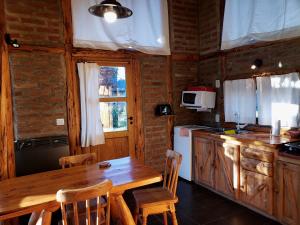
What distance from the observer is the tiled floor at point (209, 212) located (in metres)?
2.81

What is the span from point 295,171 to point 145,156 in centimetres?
241

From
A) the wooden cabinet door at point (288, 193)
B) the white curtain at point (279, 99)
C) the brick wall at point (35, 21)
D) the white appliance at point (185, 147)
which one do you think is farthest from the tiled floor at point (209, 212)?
the brick wall at point (35, 21)

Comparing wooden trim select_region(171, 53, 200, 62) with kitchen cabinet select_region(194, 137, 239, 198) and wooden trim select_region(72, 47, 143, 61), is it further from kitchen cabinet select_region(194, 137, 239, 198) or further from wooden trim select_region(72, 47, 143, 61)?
kitchen cabinet select_region(194, 137, 239, 198)

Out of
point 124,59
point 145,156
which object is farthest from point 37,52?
point 145,156

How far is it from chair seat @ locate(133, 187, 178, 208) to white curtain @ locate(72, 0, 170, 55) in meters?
2.37

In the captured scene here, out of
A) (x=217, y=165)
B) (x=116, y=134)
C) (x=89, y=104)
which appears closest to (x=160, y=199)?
(x=217, y=165)

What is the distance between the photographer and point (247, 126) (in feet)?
12.6

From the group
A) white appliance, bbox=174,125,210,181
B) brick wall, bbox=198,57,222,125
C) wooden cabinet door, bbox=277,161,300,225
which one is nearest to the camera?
wooden cabinet door, bbox=277,161,300,225

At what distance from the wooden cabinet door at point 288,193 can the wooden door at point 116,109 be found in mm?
2336

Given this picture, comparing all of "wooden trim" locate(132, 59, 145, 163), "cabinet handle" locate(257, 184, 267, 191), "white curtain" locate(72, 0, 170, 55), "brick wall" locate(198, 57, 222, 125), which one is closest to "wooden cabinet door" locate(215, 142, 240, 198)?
"cabinet handle" locate(257, 184, 267, 191)

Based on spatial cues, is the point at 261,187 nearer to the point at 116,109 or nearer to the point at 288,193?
the point at 288,193

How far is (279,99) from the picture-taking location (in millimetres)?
3291

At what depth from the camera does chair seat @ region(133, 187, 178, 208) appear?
7.49ft

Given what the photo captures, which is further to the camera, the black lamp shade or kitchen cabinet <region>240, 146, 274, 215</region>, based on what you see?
kitchen cabinet <region>240, 146, 274, 215</region>
